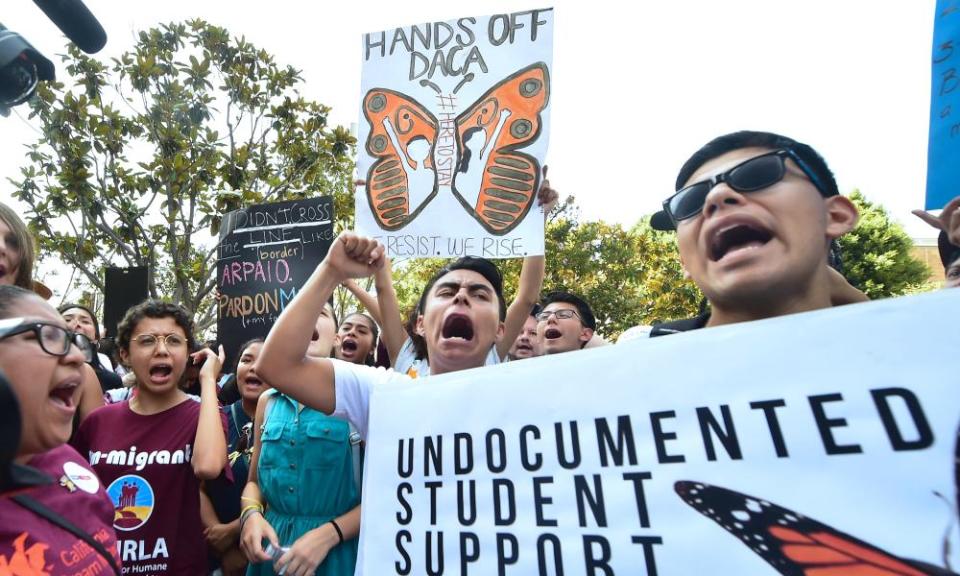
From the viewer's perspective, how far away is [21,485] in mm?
933

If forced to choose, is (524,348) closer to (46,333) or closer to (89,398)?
(89,398)

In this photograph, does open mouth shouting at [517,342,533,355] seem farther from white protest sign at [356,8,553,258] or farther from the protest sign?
the protest sign

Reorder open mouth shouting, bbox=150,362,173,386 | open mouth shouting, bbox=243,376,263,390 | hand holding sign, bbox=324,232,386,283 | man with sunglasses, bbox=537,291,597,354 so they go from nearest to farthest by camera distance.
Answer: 1. hand holding sign, bbox=324,232,386,283
2. open mouth shouting, bbox=150,362,173,386
3. open mouth shouting, bbox=243,376,263,390
4. man with sunglasses, bbox=537,291,597,354

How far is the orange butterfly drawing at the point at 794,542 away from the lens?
3.44 feet

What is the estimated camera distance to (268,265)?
4.43 m

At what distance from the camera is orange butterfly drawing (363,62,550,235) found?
272 cm

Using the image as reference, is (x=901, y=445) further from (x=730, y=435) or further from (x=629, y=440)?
(x=629, y=440)

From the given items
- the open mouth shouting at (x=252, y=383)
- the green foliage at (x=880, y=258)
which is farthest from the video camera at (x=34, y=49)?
the green foliage at (x=880, y=258)

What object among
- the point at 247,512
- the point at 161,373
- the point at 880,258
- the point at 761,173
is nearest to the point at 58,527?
the point at 247,512

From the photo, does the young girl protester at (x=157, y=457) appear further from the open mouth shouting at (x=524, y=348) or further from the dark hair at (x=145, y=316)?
the open mouth shouting at (x=524, y=348)

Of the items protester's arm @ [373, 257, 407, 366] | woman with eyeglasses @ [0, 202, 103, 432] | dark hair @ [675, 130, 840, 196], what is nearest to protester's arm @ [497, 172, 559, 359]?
protester's arm @ [373, 257, 407, 366]

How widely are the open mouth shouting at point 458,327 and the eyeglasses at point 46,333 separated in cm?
120

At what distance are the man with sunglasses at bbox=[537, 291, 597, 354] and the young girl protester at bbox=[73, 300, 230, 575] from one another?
7.32ft

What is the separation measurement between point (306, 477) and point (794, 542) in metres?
1.75
